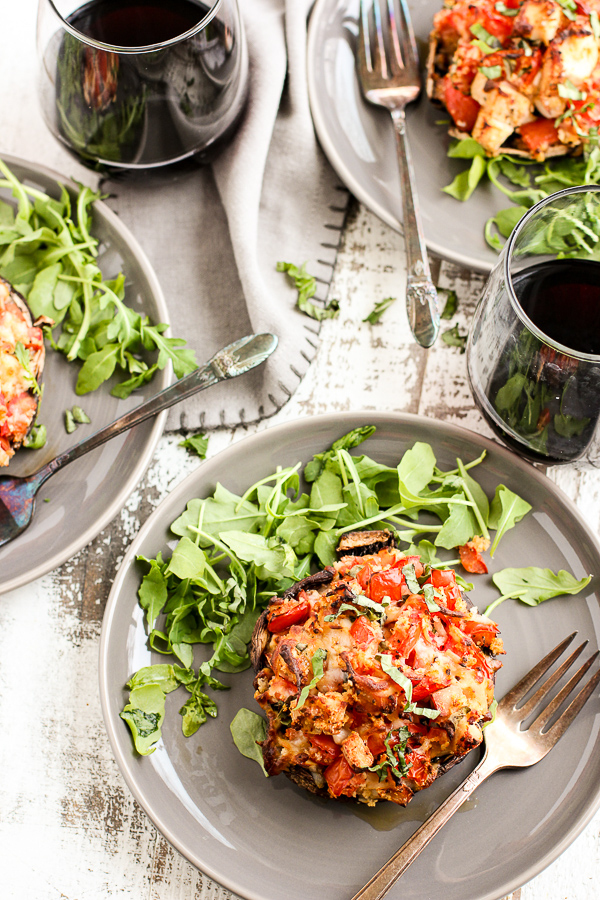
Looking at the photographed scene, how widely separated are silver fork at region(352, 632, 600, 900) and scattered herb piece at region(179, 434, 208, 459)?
3.66 feet

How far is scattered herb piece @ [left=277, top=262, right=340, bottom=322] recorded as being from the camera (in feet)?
7.72

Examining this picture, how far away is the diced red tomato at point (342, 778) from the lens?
65.3 inches

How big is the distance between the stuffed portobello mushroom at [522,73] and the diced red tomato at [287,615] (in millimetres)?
1513

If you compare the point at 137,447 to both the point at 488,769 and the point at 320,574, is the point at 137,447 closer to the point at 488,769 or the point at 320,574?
the point at 320,574

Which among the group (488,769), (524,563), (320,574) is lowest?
(488,769)

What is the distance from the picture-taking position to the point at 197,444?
227 centimetres

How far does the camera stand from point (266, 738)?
1.79 metres

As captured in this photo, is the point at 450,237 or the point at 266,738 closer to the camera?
the point at 266,738

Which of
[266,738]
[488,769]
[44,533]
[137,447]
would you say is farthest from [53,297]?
[488,769]

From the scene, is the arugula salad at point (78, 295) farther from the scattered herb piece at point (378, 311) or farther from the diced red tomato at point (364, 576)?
the diced red tomato at point (364, 576)

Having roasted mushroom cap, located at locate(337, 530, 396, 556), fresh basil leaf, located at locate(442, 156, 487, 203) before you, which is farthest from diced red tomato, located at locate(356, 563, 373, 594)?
fresh basil leaf, located at locate(442, 156, 487, 203)

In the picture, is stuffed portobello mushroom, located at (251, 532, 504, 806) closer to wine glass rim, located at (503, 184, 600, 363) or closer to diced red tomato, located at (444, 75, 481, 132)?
wine glass rim, located at (503, 184, 600, 363)

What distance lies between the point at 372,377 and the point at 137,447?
0.78 metres

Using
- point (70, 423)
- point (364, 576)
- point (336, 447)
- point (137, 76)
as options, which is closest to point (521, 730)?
point (364, 576)
